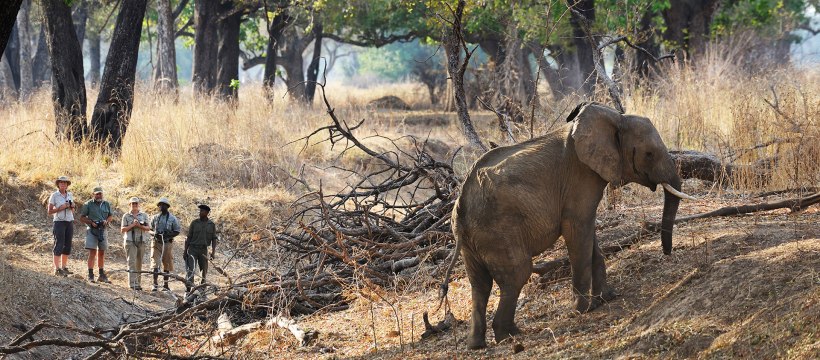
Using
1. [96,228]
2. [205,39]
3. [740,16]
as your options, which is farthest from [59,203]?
[740,16]

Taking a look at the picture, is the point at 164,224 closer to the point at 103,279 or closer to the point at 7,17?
the point at 103,279

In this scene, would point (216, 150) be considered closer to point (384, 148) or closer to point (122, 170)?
point (122, 170)

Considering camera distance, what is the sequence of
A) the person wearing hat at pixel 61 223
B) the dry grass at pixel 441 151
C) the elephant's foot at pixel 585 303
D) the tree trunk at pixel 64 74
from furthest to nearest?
1. the tree trunk at pixel 64 74
2. the person wearing hat at pixel 61 223
3. the elephant's foot at pixel 585 303
4. the dry grass at pixel 441 151

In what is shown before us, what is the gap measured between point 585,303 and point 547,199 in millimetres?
805

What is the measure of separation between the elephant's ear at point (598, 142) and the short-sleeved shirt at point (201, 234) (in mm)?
6294

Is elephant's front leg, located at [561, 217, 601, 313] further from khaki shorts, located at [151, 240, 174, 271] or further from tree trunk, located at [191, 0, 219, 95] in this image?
tree trunk, located at [191, 0, 219, 95]

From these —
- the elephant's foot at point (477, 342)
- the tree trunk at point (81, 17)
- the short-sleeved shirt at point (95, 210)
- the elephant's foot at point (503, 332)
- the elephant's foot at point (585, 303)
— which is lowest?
the short-sleeved shirt at point (95, 210)

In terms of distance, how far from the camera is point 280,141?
719 inches

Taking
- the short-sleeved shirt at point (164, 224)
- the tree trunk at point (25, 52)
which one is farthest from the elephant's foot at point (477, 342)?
the tree trunk at point (25, 52)

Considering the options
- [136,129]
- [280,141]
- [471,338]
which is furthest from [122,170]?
[471,338]

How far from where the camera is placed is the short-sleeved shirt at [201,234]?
1239 centimetres

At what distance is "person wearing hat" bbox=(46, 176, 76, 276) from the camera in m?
12.7

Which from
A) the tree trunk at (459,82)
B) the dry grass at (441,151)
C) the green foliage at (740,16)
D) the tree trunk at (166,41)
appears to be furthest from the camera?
the green foliage at (740,16)

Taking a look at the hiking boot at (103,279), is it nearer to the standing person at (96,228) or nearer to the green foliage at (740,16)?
the standing person at (96,228)
